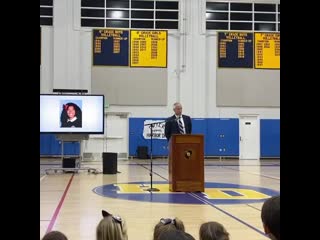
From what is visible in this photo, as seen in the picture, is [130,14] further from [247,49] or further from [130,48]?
[247,49]

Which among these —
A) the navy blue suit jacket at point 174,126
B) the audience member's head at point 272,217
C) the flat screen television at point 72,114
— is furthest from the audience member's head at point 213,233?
the flat screen television at point 72,114

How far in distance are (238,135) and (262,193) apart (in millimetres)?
13998

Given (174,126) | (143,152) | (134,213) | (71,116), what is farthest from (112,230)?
(143,152)

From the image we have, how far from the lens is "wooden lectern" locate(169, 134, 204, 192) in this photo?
909 cm

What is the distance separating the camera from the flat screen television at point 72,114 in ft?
45.4

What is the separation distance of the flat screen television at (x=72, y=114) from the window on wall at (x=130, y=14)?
949cm

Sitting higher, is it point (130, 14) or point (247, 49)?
point (130, 14)

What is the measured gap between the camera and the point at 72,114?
14.0 metres

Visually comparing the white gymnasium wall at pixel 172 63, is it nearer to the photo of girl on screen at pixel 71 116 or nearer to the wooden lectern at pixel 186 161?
the photo of girl on screen at pixel 71 116

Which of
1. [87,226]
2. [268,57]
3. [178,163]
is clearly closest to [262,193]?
[178,163]

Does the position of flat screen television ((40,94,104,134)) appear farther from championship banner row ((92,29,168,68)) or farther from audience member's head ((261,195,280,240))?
audience member's head ((261,195,280,240))

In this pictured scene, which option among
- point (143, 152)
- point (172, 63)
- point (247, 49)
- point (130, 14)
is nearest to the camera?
point (143, 152)

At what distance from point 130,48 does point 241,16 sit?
19.9ft
